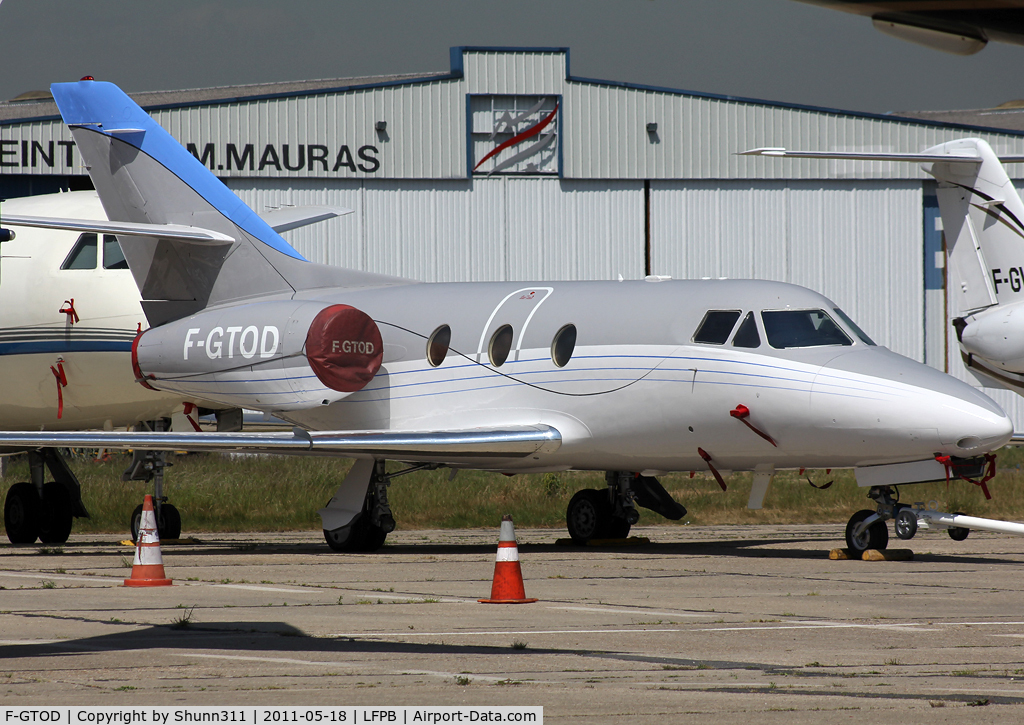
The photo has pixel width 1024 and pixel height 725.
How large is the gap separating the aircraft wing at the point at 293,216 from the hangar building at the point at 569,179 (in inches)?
565

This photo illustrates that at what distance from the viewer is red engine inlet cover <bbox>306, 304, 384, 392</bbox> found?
16.1 metres

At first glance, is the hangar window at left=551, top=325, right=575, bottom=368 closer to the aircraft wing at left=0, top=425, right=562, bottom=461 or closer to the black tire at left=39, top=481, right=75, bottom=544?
the aircraft wing at left=0, top=425, right=562, bottom=461

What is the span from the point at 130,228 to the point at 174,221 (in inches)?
82.6

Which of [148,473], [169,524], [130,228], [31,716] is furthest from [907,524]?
[31,716]

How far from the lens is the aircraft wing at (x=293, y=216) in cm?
1997

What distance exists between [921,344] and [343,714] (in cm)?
3343

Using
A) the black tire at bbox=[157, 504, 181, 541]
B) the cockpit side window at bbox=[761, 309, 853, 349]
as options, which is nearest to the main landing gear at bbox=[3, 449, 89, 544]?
the black tire at bbox=[157, 504, 181, 541]

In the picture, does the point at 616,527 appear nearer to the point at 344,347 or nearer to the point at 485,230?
the point at 344,347

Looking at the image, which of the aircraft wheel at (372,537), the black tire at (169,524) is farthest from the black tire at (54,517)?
the aircraft wheel at (372,537)

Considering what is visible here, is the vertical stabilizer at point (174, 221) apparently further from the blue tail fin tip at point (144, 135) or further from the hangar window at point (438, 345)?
the hangar window at point (438, 345)

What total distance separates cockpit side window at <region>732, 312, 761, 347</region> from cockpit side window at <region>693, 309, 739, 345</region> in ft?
0.31

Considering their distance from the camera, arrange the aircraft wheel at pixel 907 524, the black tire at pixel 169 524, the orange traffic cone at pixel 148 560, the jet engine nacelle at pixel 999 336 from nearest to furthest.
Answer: the orange traffic cone at pixel 148 560
the aircraft wheel at pixel 907 524
the black tire at pixel 169 524
the jet engine nacelle at pixel 999 336

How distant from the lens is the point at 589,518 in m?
16.9

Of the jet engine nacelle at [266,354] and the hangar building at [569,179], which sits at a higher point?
the hangar building at [569,179]
